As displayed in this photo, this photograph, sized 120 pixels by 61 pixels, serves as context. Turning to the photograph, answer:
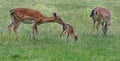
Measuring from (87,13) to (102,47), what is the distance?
13.7m

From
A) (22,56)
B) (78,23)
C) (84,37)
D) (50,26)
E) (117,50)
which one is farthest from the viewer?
(78,23)

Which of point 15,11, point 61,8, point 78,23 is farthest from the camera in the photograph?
point 61,8

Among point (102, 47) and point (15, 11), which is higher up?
point (15, 11)

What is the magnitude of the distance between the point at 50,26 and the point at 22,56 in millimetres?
10098

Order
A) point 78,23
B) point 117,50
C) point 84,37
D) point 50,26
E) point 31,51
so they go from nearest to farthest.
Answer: point 31,51, point 117,50, point 84,37, point 50,26, point 78,23

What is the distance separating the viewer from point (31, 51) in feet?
38.8

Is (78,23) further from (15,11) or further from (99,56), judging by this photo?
(99,56)

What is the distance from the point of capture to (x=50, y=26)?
21.1 m

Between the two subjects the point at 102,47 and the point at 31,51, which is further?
the point at 102,47

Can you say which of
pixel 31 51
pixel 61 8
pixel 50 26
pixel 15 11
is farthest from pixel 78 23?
pixel 31 51

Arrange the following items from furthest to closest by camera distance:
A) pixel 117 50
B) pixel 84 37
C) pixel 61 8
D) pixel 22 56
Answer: pixel 61 8 < pixel 84 37 < pixel 117 50 < pixel 22 56

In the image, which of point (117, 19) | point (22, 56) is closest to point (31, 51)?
point (22, 56)

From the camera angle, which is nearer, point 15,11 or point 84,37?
point 15,11

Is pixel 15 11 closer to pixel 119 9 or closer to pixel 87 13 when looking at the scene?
pixel 87 13
